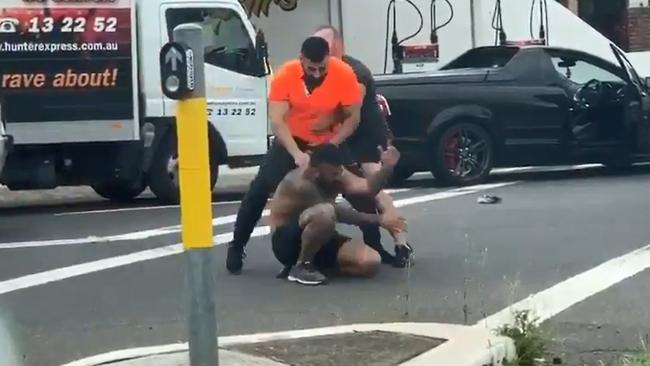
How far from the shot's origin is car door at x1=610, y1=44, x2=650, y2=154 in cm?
1658

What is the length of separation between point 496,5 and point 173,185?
31.6 feet

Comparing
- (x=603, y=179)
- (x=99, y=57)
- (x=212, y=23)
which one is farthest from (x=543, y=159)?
(x=99, y=57)

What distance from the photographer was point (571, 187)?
51.3 ft

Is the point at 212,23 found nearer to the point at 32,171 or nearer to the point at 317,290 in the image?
the point at 32,171

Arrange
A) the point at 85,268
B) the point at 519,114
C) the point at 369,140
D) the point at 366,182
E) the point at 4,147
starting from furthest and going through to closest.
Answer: the point at 519,114 → the point at 4,147 → the point at 85,268 → the point at 369,140 → the point at 366,182

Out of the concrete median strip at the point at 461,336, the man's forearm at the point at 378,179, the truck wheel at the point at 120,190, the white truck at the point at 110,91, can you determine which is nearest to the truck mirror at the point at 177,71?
the concrete median strip at the point at 461,336

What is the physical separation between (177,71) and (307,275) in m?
4.06

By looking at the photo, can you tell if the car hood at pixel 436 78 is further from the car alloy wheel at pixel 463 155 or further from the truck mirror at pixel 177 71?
the truck mirror at pixel 177 71

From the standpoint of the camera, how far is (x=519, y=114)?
16.4 m

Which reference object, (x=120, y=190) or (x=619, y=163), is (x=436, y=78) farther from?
(x=120, y=190)

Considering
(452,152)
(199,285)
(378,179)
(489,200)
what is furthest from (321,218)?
(452,152)

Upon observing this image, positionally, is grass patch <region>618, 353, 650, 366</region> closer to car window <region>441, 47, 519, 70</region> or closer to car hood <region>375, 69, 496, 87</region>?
car hood <region>375, 69, 496, 87</region>

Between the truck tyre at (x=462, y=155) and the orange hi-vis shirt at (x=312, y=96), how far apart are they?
21.0ft

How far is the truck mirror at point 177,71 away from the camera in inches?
219
